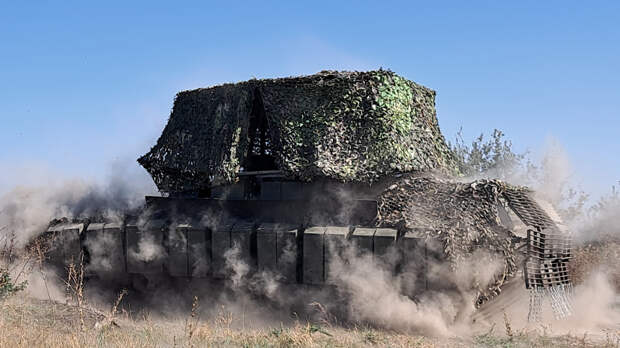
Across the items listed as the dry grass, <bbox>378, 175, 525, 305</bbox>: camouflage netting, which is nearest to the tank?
<bbox>378, 175, 525, 305</bbox>: camouflage netting

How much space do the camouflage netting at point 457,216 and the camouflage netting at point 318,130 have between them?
0.53 metres

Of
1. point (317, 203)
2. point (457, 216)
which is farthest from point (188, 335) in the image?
point (457, 216)

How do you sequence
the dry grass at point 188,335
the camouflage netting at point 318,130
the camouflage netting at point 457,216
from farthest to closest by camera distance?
the camouflage netting at point 318,130, the camouflage netting at point 457,216, the dry grass at point 188,335

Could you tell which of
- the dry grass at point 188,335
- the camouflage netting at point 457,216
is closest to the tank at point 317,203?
the camouflage netting at point 457,216

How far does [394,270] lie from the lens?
9.69 metres

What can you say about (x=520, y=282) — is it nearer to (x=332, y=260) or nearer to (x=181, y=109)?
(x=332, y=260)

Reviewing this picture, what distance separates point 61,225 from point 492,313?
27.4 feet

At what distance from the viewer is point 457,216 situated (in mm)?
9586

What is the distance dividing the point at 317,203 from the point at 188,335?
136 inches

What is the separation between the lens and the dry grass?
7346mm

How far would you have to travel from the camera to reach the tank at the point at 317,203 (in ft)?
31.3

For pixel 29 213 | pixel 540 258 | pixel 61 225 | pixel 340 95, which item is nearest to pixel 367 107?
pixel 340 95

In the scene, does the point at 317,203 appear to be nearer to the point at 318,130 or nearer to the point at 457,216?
the point at 318,130

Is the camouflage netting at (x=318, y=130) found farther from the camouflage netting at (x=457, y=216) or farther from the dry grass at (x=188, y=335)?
the dry grass at (x=188, y=335)
